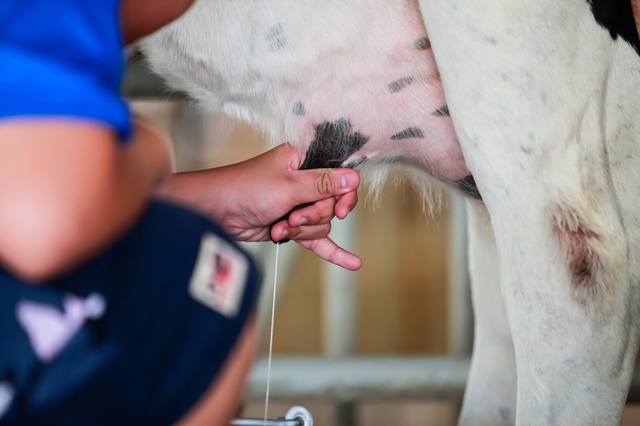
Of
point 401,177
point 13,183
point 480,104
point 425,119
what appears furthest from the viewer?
point 401,177

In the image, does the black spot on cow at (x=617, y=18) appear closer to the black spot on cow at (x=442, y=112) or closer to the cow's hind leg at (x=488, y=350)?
the black spot on cow at (x=442, y=112)

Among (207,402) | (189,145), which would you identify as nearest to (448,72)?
(207,402)

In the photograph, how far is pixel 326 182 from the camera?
0.84m

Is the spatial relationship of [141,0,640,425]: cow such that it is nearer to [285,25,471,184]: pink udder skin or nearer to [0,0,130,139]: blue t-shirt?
[285,25,471,184]: pink udder skin

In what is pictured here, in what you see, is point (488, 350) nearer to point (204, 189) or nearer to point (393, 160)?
point (393, 160)

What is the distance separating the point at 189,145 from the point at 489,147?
7.43 feet

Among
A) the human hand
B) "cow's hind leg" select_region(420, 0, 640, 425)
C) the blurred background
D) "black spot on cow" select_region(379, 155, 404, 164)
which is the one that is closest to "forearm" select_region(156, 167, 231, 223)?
the human hand

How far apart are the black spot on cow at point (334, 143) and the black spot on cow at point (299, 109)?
3cm

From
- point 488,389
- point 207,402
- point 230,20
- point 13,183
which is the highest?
point 230,20

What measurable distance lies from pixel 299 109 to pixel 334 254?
0.24 m

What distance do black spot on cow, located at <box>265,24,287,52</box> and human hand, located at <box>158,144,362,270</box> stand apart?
0.43 feet

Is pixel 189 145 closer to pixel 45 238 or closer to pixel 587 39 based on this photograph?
pixel 587 39

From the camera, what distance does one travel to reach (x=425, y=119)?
80cm

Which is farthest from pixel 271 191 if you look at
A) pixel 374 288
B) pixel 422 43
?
pixel 374 288
